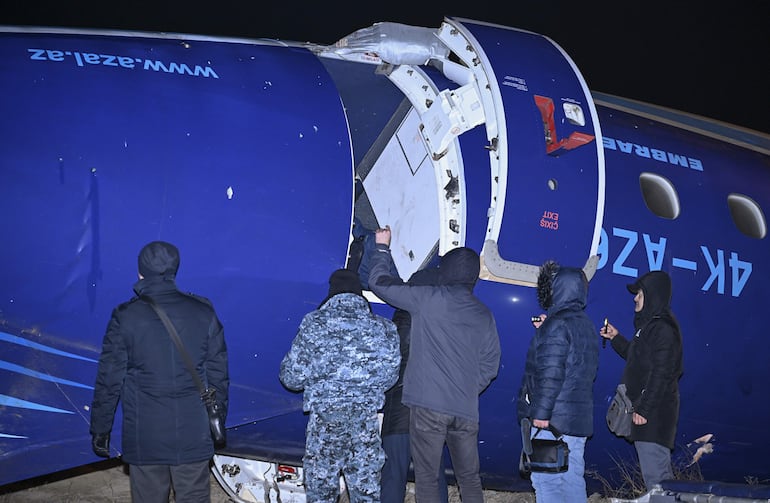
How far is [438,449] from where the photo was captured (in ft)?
20.4

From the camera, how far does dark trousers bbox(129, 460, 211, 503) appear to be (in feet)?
17.9

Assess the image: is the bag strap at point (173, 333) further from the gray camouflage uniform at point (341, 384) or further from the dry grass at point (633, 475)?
the dry grass at point (633, 475)

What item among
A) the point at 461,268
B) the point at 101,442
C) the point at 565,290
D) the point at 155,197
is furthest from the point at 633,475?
the point at 155,197

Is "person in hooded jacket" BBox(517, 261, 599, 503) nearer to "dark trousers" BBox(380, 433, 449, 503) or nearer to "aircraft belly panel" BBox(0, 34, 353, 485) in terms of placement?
"dark trousers" BBox(380, 433, 449, 503)

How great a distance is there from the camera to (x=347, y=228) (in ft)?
21.7

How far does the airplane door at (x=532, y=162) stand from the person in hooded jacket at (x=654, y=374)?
524 mm

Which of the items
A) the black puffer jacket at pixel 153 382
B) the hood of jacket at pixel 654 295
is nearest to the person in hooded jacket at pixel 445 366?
the hood of jacket at pixel 654 295

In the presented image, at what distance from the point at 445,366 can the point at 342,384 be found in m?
0.80

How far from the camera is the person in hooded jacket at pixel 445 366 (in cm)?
618

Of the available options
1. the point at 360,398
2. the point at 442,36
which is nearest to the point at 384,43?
the point at 442,36

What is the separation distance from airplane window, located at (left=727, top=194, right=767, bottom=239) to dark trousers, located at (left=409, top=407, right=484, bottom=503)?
144 inches

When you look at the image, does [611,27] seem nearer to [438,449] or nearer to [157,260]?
[438,449]

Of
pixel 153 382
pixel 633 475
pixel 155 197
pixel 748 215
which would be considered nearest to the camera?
pixel 153 382

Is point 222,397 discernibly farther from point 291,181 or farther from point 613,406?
point 613,406
